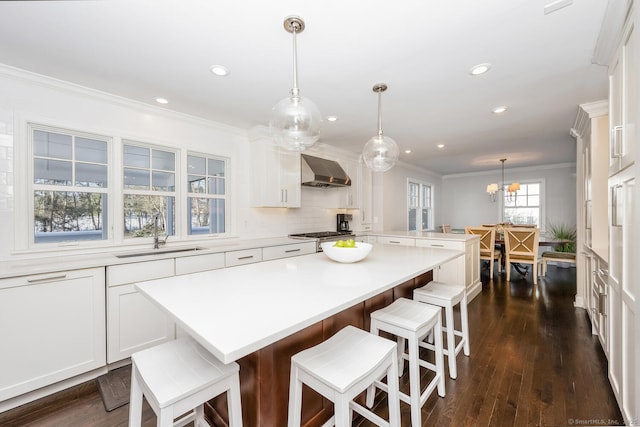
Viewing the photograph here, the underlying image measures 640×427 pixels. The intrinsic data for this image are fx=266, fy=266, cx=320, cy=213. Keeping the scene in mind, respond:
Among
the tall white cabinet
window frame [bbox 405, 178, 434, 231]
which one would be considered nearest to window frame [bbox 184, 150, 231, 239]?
the tall white cabinet

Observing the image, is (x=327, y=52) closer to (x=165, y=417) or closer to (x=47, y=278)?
(x=165, y=417)

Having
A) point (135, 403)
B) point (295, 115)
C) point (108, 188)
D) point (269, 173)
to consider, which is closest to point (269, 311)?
point (135, 403)

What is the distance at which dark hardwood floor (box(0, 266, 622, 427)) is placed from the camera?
163 cm

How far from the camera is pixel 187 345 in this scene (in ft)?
4.04

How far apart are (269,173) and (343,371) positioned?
2877 mm

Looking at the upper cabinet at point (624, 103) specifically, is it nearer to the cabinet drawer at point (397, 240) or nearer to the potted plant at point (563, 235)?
the cabinet drawer at point (397, 240)

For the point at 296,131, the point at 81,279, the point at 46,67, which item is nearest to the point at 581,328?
the point at 296,131

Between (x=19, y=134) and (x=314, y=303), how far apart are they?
275 cm

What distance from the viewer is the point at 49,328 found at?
6.08 ft

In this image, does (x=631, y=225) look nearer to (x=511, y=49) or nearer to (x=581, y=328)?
(x=511, y=49)

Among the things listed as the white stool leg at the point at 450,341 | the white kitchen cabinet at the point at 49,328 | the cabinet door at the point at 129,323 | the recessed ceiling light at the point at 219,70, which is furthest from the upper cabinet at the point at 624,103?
the white kitchen cabinet at the point at 49,328

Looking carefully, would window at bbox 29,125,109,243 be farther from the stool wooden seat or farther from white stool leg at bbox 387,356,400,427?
the stool wooden seat

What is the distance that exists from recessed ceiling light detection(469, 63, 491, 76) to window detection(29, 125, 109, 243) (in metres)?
3.37

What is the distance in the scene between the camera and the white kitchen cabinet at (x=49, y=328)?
173cm
